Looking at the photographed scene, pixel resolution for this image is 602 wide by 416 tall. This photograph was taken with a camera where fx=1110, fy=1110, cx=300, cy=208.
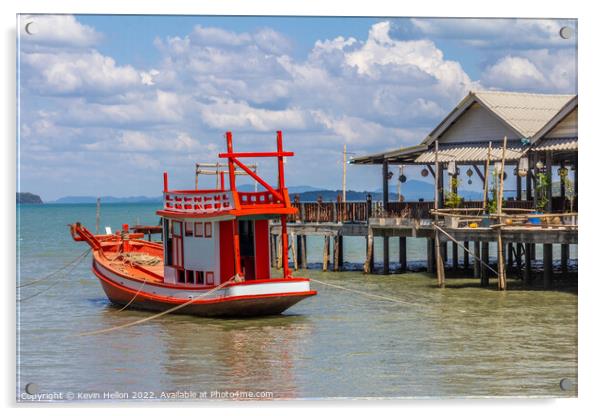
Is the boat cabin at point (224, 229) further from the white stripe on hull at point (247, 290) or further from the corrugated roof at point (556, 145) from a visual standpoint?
the corrugated roof at point (556, 145)

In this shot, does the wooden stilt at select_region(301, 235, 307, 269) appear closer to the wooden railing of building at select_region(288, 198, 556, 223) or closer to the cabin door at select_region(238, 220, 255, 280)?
the wooden railing of building at select_region(288, 198, 556, 223)

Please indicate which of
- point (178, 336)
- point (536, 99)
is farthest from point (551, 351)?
point (536, 99)

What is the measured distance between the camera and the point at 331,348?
2473 centimetres

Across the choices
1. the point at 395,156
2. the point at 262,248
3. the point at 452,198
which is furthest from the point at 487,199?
the point at 262,248

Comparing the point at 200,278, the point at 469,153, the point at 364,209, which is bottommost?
the point at 200,278

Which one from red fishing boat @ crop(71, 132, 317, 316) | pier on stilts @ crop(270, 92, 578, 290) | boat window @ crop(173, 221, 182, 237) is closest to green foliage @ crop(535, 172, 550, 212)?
pier on stilts @ crop(270, 92, 578, 290)

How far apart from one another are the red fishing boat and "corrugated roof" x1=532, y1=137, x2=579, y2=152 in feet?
34.7

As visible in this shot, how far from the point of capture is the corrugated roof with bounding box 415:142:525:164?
3775cm

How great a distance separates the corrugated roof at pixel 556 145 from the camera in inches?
1356

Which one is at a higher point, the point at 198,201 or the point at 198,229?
the point at 198,201

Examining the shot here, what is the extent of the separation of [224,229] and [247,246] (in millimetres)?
840

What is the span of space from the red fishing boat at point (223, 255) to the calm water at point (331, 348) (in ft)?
1.93

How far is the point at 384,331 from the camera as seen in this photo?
27.1 m

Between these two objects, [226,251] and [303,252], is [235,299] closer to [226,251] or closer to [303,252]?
[226,251]
